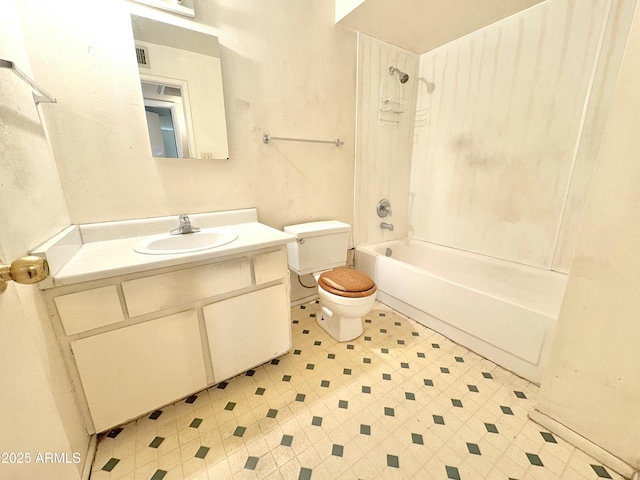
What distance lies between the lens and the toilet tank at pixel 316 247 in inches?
67.3

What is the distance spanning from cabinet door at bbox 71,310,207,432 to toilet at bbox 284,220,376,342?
0.78m

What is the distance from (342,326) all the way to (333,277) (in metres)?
0.33

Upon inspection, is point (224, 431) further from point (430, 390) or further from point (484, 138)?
point (484, 138)

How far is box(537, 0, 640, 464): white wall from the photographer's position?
812 millimetres

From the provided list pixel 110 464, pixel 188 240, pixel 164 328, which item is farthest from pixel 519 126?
pixel 110 464

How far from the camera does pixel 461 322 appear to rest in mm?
1599

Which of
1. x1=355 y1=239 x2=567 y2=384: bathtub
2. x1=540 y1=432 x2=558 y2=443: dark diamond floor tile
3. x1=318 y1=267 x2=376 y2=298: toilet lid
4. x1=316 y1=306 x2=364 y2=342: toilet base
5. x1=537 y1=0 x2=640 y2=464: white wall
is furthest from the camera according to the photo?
x1=316 y1=306 x2=364 y2=342: toilet base

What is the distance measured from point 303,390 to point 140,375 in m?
0.74

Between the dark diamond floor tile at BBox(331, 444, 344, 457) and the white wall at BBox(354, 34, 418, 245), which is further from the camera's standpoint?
the white wall at BBox(354, 34, 418, 245)

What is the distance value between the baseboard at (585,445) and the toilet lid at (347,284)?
3.01 feet

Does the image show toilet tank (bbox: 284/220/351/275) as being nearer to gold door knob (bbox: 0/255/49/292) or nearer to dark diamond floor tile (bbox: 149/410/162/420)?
dark diamond floor tile (bbox: 149/410/162/420)

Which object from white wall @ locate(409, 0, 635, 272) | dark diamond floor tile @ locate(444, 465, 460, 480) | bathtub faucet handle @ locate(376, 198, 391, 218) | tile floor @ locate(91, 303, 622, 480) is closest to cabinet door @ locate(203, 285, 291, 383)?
tile floor @ locate(91, 303, 622, 480)

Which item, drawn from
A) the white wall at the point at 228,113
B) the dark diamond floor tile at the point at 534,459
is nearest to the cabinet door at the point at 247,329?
the white wall at the point at 228,113

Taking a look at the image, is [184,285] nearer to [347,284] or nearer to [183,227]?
[183,227]
